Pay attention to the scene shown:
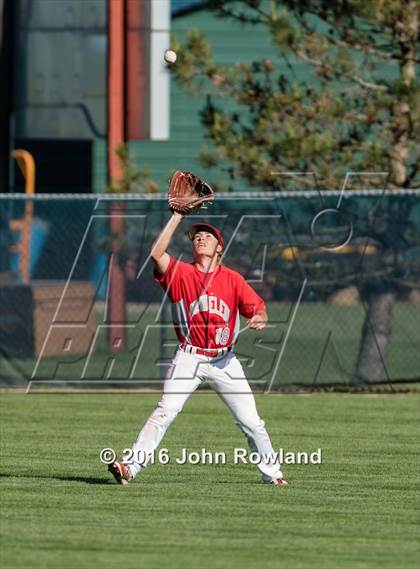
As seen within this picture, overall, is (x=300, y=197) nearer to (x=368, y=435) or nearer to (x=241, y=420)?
(x=368, y=435)

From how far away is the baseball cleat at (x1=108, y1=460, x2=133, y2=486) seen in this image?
32.3 ft

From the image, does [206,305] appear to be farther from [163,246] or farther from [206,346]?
[163,246]

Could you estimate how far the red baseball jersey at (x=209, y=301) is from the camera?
392 inches

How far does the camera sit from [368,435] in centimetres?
1350

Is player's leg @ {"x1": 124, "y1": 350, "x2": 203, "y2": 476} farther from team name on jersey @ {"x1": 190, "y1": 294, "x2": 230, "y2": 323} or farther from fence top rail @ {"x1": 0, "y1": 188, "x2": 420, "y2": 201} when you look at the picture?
fence top rail @ {"x1": 0, "y1": 188, "x2": 420, "y2": 201}

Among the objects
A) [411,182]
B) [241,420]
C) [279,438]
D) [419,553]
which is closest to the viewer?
[419,553]

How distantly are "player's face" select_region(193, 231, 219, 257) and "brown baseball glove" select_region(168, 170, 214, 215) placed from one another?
21 centimetres

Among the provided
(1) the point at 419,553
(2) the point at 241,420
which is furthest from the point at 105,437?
(1) the point at 419,553

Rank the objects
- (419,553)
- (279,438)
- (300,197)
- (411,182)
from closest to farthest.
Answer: (419,553)
(279,438)
(300,197)
(411,182)

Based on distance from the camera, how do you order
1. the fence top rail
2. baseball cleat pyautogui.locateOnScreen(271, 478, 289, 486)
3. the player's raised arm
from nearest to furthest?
1. the player's raised arm
2. baseball cleat pyautogui.locateOnScreen(271, 478, 289, 486)
3. the fence top rail

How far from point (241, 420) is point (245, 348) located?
7450 mm

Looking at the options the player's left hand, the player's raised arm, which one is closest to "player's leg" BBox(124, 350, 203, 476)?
the player's left hand

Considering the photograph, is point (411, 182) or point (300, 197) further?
point (411, 182)

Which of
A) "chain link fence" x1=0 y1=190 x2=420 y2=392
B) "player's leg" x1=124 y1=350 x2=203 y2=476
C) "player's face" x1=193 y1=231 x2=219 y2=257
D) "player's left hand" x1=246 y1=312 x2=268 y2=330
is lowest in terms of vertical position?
"chain link fence" x1=0 y1=190 x2=420 y2=392
